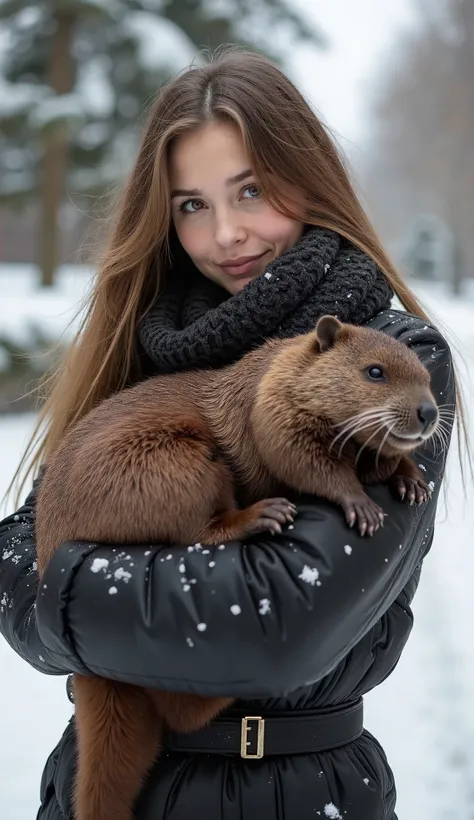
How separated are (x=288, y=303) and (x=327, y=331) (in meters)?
0.25

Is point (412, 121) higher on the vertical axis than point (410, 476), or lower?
higher

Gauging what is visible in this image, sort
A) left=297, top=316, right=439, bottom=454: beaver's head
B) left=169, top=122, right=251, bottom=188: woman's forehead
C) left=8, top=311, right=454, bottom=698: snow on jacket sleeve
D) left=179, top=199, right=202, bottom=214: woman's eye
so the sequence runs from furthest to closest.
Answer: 1. left=179, top=199, right=202, bottom=214: woman's eye
2. left=169, top=122, right=251, bottom=188: woman's forehead
3. left=297, top=316, right=439, bottom=454: beaver's head
4. left=8, top=311, right=454, bottom=698: snow on jacket sleeve

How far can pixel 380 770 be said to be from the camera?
1.84m

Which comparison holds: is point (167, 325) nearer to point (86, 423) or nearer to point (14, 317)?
point (86, 423)

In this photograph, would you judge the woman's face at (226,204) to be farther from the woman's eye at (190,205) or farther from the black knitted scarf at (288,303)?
the black knitted scarf at (288,303)

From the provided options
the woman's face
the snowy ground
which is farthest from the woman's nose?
the snowy ground

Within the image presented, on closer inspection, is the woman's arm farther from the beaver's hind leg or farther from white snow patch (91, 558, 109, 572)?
white snow patch (91, 558, 109, 572)

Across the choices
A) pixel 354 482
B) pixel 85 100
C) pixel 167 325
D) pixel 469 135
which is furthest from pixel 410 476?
pixel 469 135

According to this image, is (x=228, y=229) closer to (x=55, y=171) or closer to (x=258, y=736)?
(x=258, y=736)

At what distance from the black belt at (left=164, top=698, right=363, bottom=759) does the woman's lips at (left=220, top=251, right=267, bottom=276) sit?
3.64ft

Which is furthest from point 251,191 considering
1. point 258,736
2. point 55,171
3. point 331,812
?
point 55,171

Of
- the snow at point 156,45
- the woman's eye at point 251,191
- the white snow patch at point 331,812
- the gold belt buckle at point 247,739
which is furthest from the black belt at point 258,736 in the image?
the snow at point 156,45

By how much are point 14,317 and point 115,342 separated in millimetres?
6451

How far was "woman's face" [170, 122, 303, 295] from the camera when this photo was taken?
6.86 feet
